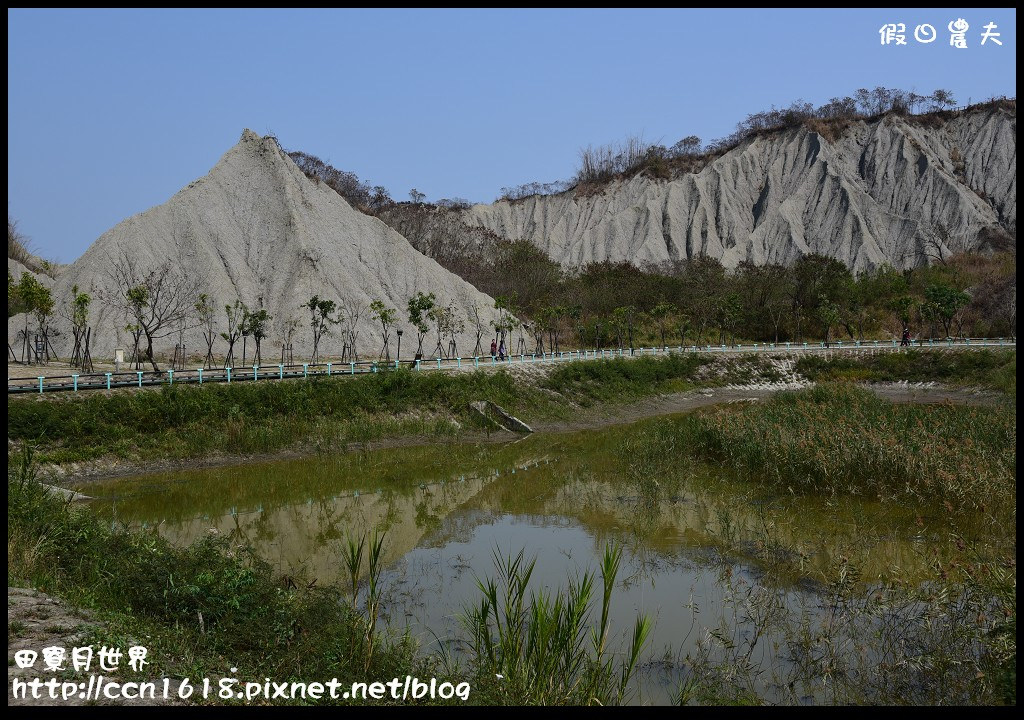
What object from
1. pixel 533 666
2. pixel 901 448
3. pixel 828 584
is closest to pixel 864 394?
pixel 901 448

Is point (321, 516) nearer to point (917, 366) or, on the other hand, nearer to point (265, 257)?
point (917, 366)

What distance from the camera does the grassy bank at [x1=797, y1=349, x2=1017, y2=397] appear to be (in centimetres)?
4679

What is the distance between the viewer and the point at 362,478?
22.8m

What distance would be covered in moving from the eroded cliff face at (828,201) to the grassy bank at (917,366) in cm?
4992

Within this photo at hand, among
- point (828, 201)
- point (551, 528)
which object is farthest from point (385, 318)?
point (828, 201)

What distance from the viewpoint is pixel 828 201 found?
107 metres

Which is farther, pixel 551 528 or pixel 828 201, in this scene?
pixel 828 201

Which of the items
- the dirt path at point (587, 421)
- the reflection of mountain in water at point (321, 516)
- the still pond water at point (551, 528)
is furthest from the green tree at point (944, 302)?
the reflection of mountain in water at point (321, 516)

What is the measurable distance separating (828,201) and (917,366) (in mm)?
62523

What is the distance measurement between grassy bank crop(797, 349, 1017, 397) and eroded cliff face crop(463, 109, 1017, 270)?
49919 millimetres

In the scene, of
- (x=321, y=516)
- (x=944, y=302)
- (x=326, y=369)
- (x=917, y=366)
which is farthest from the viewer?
(x=944, y=302)

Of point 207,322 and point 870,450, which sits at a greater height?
point 207,322

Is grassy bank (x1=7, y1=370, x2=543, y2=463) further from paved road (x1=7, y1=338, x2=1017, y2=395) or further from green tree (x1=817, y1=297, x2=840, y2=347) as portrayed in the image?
green tree (x1=817, y1=297, x2=840, y2=347)

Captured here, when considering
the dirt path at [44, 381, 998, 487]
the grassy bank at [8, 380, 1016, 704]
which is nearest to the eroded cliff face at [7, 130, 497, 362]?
the dirt path at [44, 381, 998, 487]
